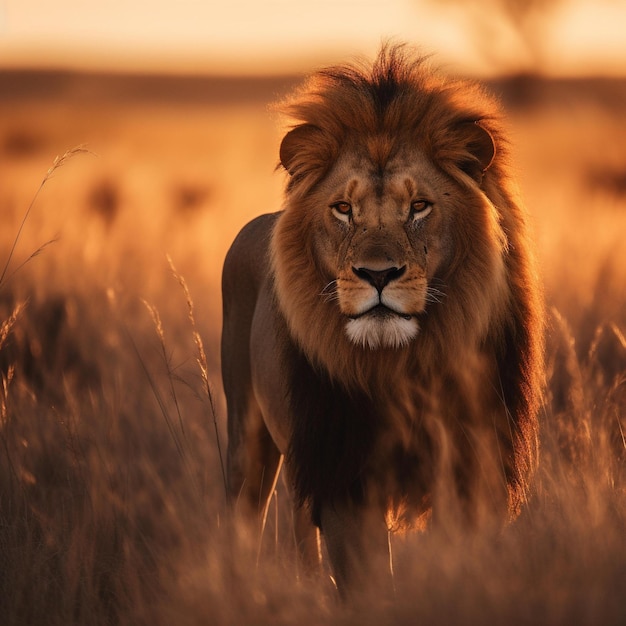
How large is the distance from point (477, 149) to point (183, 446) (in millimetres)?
2223

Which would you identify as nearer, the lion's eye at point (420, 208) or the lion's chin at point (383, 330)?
the lion's chin at point (383, 330)

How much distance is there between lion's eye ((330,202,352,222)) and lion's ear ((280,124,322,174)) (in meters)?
0.31

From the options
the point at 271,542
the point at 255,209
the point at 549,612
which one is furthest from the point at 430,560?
the point at 255,209

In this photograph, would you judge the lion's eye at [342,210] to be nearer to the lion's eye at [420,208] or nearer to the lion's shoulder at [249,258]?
the lion's eye at [420,208]

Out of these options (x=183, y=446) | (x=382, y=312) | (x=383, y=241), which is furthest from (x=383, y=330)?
(x=183, y=446)

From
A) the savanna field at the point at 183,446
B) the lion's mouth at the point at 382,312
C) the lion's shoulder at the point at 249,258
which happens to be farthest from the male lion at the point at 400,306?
the lion's shoulder at the point at 249,258

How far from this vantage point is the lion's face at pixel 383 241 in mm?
3572

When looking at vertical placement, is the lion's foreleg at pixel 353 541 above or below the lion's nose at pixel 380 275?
below

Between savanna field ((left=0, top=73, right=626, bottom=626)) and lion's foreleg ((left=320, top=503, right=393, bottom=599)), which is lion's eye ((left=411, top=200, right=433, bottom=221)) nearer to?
savanna field ((left=0, top=73, right=626, bottom=626))

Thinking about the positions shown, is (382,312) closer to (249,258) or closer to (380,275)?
(380,275)

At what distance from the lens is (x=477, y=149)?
397 cm

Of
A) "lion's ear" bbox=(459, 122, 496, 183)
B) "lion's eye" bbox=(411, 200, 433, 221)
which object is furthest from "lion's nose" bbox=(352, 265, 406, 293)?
"lion's ear" bbox=(459, 122, 496, 183)

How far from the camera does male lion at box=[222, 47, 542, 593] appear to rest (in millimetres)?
3732

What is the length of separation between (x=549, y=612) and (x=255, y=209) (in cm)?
1193
